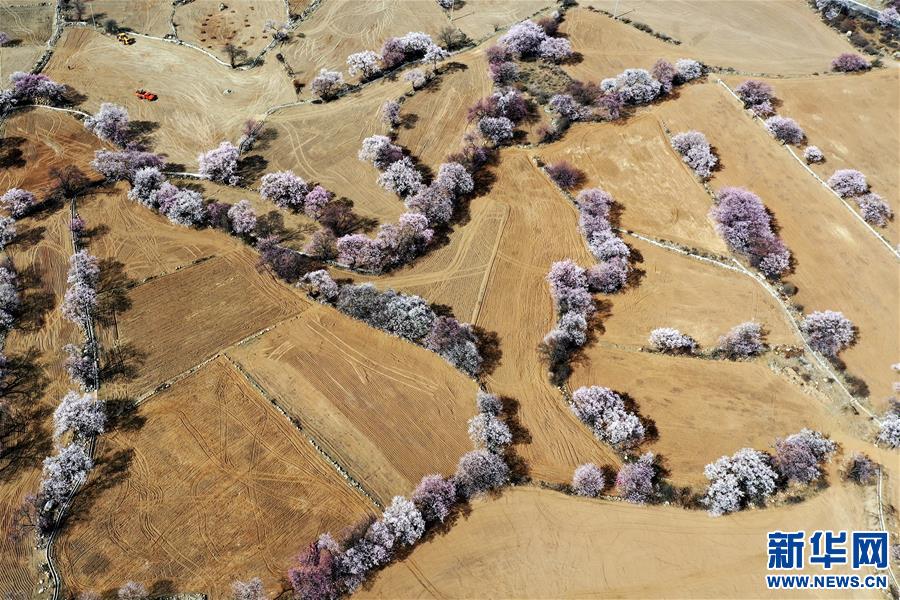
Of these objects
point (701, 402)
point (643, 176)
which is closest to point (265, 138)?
point (643, 176)

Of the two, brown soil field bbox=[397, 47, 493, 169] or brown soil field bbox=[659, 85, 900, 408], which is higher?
brown soil field bbox=[659, 85, 900, 408]

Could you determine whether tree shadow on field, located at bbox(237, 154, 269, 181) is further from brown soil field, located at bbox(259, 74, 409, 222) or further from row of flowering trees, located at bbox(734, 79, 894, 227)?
row of flowering trees, located at bbox(734, 79, 894, 227)

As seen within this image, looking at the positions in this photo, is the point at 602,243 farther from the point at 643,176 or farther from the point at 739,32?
the point at 739,32

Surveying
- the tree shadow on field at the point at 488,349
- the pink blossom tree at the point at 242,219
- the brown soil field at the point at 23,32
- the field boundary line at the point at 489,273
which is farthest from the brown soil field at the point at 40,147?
the tree shadow on field at the point at 488,349

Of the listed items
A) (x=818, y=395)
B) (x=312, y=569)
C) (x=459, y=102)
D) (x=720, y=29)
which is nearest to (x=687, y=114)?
(x=720, y=29)

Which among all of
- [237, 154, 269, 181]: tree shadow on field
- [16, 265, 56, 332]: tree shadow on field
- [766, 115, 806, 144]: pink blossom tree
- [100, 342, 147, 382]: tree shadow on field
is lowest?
[16, 265, 56, 332]: tree shadow on field

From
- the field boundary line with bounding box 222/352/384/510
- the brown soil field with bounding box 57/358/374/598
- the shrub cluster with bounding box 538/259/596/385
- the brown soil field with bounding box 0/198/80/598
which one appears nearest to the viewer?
the brown soil field with bounding box 57/358/374/598

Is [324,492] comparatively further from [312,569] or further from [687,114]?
[687,114]

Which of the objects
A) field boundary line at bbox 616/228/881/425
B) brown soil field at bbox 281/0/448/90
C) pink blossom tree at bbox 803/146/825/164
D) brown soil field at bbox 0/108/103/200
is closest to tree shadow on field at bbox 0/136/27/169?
brown soil field at bbox 0/108/103/200
